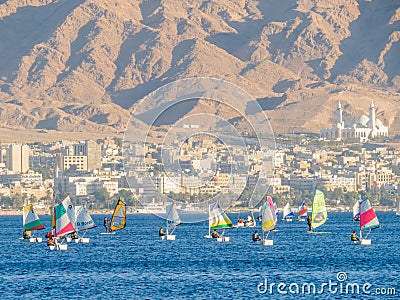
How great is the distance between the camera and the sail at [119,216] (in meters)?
159

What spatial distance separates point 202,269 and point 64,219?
23.2 m

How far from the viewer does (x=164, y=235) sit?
166 m

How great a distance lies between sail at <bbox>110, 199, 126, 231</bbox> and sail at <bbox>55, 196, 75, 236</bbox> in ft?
67.2

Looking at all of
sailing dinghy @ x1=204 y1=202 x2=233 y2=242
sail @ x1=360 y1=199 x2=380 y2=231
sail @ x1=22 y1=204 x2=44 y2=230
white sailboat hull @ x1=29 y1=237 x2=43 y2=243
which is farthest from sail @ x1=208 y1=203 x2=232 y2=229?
sail @ x1=22 y1=204 x2=44 y2=230

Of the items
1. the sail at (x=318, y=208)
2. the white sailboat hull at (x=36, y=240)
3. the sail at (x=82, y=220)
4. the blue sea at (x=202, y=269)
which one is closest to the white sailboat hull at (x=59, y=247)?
→ the blue sea at (x=202, y=269)

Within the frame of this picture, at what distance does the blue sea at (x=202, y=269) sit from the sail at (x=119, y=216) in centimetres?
369

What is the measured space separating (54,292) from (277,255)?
36229 millimetres

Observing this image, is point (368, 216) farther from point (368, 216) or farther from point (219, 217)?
point (219, 217)

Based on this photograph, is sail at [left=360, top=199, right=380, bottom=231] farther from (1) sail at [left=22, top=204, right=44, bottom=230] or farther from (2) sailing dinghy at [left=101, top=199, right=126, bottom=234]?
(1) sail at [left=22, top=204, right=44, bottom=230]

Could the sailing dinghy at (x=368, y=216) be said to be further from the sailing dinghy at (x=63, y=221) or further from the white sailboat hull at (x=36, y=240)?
the white sailboat hull at (x=36, y=240)

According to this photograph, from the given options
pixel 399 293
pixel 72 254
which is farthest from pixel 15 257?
pixel 399 293

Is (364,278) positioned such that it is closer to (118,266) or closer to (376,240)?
(118,266)

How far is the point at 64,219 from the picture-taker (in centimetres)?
13362

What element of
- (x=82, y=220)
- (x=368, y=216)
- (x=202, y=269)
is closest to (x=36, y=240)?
(x=82, y=220)
